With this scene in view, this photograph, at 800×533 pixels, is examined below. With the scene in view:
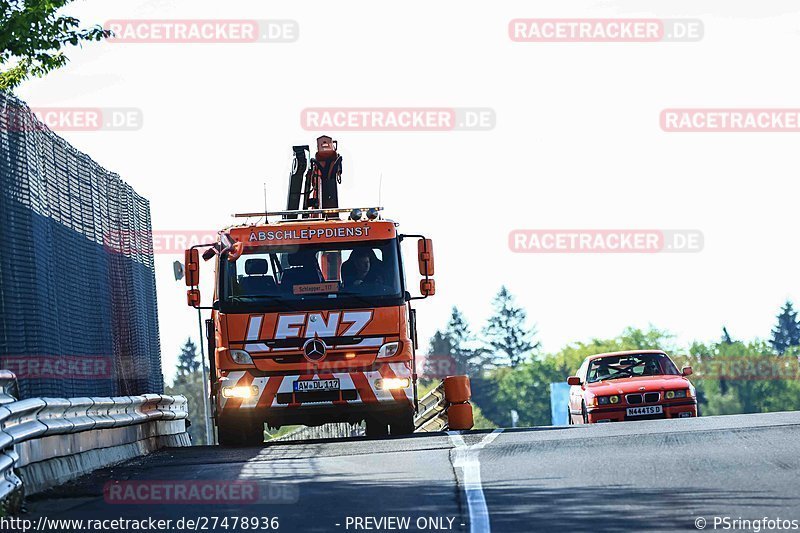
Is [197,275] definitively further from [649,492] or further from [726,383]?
[726,383]

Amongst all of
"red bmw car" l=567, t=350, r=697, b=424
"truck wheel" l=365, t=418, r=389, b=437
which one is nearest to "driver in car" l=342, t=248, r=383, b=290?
"truck wheel" l=365, t=418, r=389, b=437

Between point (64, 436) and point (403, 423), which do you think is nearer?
point (64, 436)

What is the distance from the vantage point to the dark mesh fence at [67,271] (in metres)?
13.2

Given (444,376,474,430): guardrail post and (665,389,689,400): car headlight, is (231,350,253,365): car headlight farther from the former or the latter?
(665,389,689,400): car headlight

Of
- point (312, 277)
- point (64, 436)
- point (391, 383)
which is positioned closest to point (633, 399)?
point (391, 383)

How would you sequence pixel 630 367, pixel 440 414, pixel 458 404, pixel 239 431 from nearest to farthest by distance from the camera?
1. pixel 239 431
2. pixel 458 404
3. pixel 630 367
4. pixel 440 414

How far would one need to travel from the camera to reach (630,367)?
26375 millimetres

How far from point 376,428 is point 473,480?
389 inches

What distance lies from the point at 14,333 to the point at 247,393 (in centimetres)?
822

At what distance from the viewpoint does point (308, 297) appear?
20734 millimetres

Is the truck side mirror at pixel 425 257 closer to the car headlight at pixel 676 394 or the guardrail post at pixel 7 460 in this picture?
the car headlight at pixel 676 394

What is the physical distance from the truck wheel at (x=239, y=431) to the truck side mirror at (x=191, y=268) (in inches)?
76.2

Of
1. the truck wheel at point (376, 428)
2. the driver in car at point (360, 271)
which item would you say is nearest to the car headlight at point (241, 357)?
the driver in car at point (360, 271)

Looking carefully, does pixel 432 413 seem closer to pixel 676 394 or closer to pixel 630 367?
pixel 630 367
